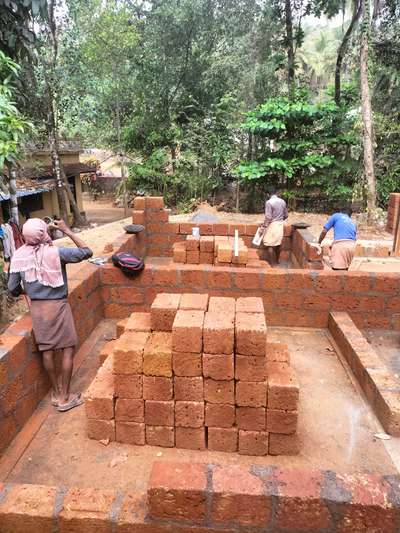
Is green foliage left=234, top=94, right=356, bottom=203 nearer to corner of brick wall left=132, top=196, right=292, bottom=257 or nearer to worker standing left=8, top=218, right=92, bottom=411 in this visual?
corner of brick wall left=132, top=196, right=292, bottom=257

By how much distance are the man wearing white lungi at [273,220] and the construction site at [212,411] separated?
122 inches

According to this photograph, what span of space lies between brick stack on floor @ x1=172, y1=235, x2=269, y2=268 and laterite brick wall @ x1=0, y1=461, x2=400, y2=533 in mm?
4967

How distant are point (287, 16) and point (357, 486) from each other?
1787 centimetres

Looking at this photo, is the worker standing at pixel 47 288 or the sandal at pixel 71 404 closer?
the worker standing at pixel 47 288

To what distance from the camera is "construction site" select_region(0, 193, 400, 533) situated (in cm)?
232

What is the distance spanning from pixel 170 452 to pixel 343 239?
4326 millimetres

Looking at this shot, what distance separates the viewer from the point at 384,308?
18.2 ft

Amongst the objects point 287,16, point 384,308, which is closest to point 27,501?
point 384,308

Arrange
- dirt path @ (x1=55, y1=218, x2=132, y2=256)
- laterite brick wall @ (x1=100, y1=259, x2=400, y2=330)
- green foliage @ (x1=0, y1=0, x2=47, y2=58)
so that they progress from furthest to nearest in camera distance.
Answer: dirt path @ (x1=55, y1=218, x2=132, y2=256) < green foliage @ (x1=0, y1=0, x2=47, y2=58) < laterite brick wall @ (x1=100, y1=259, x2=400, y2=330)

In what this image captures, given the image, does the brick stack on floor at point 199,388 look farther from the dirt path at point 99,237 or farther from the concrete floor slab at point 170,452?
the dirt path at point 99,237

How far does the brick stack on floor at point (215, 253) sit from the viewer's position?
7.21 meters

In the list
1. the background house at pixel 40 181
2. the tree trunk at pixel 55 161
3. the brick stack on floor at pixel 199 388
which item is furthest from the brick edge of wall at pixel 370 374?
the tree trunk at pixel 55 161

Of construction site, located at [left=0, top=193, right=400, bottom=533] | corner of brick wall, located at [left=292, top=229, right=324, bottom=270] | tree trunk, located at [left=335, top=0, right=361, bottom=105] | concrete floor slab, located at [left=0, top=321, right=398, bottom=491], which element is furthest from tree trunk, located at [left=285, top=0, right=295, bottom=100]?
concrete floor slab, located at [left=0, top=321, right=398, bottom=491]

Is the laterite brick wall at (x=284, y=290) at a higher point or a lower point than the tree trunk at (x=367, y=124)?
lower
